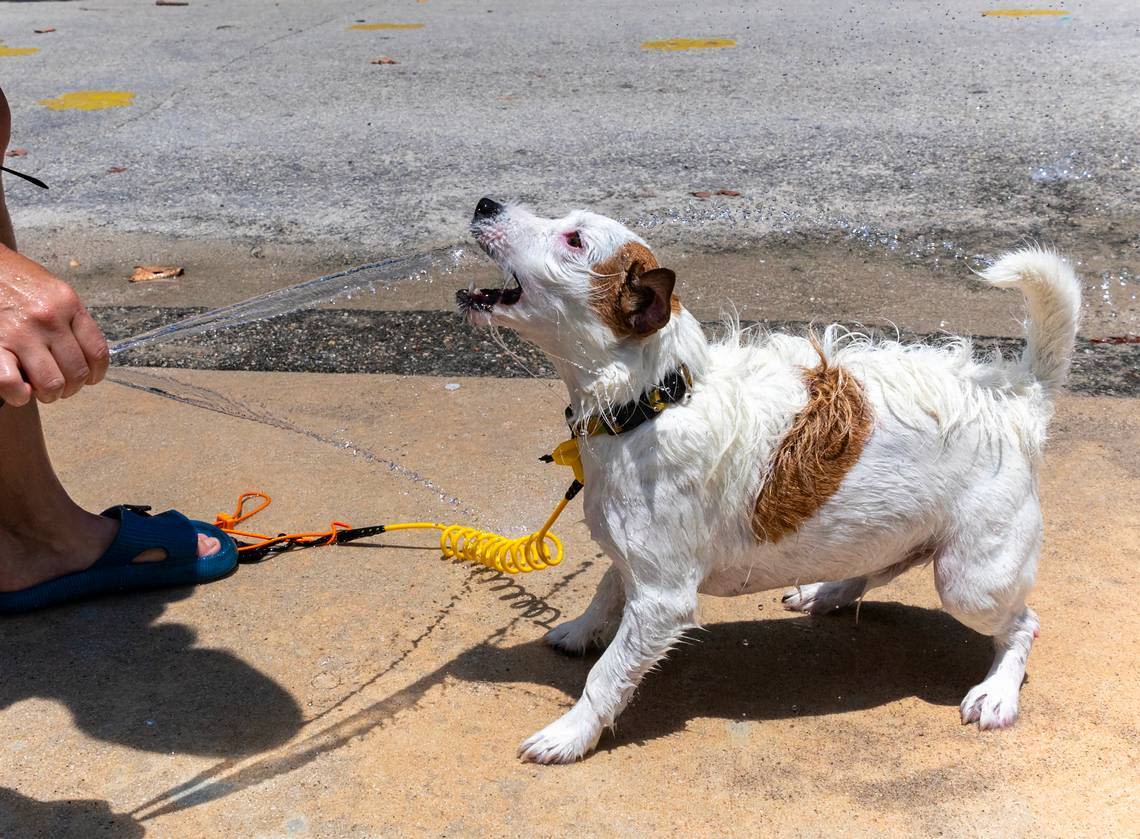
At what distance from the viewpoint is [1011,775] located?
2.77 meters

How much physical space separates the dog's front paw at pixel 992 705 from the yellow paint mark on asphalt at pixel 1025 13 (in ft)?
31.0

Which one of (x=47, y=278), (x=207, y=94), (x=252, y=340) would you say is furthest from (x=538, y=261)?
(x=207, y=94)

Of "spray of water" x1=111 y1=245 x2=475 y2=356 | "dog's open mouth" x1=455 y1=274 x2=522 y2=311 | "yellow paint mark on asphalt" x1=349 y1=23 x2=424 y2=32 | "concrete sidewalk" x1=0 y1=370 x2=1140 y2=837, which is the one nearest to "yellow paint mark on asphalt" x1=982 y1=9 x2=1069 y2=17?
"yellow paint mark on asphalt" x1=349 y1=23 x2=424 y2=32

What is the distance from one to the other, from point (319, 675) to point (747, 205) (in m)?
4.24

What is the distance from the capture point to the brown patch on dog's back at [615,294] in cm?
269

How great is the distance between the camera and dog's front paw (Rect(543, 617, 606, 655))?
3293mm

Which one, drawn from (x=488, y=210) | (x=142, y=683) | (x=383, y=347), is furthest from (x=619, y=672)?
(x=383, y=347)

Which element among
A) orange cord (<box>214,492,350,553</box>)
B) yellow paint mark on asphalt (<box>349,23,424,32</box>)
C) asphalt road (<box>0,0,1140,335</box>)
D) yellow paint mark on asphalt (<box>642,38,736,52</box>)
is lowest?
orange cord (<box>214,492,350,553</box>)

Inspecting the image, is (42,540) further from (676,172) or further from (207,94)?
(207,94)

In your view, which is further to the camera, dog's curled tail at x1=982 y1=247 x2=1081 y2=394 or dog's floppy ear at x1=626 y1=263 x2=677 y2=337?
dog's curled tail at x1=982 y1=247 x2=1081 y2=394

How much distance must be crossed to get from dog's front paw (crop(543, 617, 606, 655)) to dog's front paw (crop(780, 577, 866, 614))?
65 cm

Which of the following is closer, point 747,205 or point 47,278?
point 47,278

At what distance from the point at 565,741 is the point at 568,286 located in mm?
1144

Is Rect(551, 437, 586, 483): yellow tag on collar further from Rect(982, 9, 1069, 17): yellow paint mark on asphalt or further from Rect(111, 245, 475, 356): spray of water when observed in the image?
Rect(982, 9, 1069, 17): yellow paint mark on asphalt
